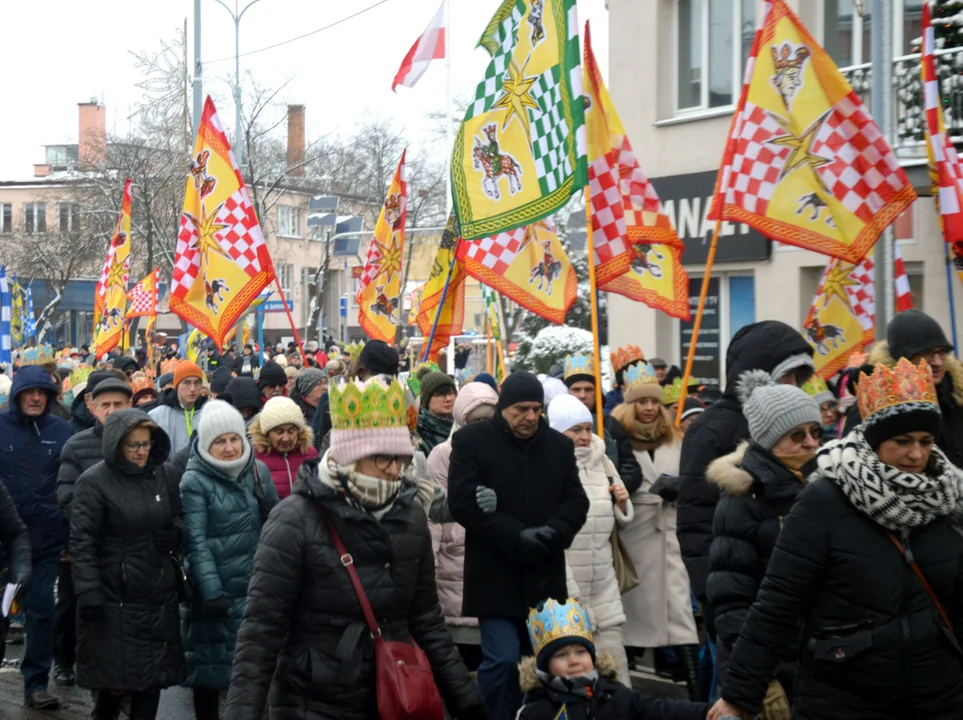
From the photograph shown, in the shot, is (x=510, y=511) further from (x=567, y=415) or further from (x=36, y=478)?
(x=36, y=478)

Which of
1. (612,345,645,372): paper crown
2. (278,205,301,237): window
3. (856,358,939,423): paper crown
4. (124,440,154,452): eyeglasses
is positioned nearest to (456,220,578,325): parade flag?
(612,345,645,372): paper crown

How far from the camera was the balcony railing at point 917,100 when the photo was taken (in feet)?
47.3

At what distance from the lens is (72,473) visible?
331 inches

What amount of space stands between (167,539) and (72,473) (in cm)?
126

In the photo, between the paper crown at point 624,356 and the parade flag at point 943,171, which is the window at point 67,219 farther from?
the parade flag at point 943,171

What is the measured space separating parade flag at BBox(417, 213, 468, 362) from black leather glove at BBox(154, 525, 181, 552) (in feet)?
10.9

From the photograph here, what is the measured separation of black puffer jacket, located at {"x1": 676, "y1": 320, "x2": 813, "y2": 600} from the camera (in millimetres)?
6473

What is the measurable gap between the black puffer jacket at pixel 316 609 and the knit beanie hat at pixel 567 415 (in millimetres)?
2672

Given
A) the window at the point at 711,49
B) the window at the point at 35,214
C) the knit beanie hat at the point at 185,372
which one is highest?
the window at the point at 35,214

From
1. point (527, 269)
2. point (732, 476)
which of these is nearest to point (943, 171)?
point (527, 269)

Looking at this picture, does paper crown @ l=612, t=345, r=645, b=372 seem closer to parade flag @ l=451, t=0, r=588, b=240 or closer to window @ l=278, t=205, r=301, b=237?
parade flag @ l=451, t=0, r=588, b=240

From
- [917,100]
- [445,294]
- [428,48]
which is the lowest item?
[445,294]

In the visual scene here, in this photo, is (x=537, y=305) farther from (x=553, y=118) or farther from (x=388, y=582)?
(x=388, y=582)

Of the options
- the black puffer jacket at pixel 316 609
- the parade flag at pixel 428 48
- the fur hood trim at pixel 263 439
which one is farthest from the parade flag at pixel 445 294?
the black puffer jacket at pixel 316 609
